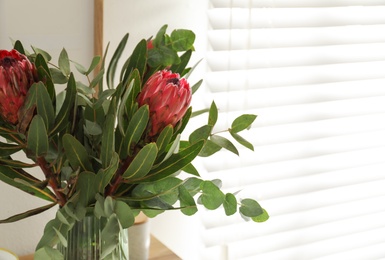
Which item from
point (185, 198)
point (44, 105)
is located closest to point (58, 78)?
point (44, 105)

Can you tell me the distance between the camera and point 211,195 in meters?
0.89

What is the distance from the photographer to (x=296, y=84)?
5.35ft

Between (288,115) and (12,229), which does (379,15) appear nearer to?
(288,115)

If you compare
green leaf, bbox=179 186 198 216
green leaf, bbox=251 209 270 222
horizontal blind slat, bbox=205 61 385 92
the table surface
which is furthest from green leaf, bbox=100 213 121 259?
horizontal blind slat, bbox=205 61 385 92

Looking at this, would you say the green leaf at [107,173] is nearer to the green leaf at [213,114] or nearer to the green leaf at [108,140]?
the green leaf at [108,140]

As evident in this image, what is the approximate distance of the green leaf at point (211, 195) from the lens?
34.9 inches

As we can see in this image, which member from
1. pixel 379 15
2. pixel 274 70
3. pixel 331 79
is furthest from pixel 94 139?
pixel 379 15

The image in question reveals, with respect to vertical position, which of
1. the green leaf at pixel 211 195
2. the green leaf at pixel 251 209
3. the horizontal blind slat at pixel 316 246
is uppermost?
the green leaf at pixel 211 195

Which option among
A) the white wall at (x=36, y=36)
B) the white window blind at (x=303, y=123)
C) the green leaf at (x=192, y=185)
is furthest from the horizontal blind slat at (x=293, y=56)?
the green leaf at (x=192, y=185)

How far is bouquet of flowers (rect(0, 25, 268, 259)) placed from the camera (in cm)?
79

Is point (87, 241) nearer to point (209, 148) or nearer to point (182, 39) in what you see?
→ point (209, 148)

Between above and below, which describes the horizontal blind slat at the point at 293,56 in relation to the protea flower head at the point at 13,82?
below

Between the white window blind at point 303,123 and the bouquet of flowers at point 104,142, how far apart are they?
61 centimetres

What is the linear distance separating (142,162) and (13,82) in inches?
6.7
